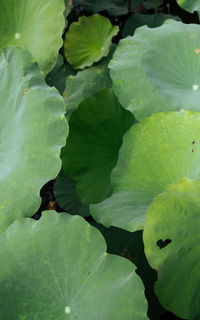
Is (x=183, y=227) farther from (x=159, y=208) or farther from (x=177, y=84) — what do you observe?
(x=177, y=84)

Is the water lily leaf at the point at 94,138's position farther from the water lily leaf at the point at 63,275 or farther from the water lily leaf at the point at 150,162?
the water lily leaf at the point at 63,275

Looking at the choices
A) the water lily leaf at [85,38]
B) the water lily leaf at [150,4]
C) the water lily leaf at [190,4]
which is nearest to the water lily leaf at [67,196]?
the water lily leaf at [85,38]

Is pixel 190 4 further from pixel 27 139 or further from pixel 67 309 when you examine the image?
pixel 67 309

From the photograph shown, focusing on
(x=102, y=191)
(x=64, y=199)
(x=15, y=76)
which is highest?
(x=15, y=76)

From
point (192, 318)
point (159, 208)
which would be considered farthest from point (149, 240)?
point (192, 318)

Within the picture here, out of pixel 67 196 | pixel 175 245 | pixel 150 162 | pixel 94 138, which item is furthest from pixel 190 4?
pixel 175 245

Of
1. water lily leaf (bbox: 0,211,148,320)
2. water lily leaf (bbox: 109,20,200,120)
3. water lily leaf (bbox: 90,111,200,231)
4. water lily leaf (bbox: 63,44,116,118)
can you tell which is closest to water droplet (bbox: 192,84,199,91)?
water lily leaf (bbox: 109,20,200,120)
